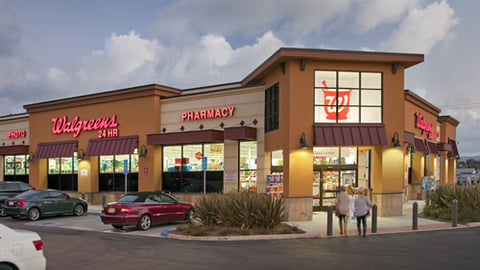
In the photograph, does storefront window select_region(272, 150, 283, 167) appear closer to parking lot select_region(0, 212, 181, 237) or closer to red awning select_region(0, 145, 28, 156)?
parking lot select_region(0, 212, 181, 237)

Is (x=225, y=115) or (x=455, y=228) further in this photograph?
(x=225, y=115)

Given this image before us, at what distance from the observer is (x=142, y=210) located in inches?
663

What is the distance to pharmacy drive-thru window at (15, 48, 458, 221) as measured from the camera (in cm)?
1950

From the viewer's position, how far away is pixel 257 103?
901 inches

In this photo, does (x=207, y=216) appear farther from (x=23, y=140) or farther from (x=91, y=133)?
(x=23, y=140)

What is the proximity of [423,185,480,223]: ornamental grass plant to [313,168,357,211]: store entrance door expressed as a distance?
363 centimetres

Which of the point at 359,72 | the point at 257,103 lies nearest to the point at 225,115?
the point at 257,103

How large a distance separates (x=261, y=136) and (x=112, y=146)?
34.1 ft

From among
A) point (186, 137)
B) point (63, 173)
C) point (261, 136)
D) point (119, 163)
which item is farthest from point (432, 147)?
point (63, 173)

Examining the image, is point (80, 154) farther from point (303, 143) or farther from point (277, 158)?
point (303, 143)

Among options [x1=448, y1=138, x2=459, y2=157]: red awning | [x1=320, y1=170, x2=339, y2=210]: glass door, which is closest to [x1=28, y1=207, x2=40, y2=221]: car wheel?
[x1=320, y1=170, x2=339, y2=210]: glass door

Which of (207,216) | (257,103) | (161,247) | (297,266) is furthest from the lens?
(257,103)

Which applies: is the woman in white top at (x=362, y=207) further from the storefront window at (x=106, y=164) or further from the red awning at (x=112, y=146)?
the storefront window at (x=106, y=164)

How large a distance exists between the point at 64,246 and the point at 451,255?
1057cm
